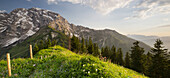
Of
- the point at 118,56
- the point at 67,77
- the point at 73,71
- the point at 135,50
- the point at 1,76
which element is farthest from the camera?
the point at 118,56

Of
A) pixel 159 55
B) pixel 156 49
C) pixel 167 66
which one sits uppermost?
pixel 156 49

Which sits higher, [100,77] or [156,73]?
[100,77]

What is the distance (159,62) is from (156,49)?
12.1 ft

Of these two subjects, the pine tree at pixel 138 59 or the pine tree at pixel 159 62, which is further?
the pine tree at pixel 138 59

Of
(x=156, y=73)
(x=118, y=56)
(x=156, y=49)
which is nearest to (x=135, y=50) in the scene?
(x=156, y=49)

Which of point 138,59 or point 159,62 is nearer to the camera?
point 159,62

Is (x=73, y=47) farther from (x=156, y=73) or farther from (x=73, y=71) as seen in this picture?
(x=73, y=71)

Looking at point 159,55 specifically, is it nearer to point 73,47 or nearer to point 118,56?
point 118,56

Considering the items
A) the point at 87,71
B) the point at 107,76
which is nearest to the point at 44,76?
the point at 87,71

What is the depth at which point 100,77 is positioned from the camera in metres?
3.87

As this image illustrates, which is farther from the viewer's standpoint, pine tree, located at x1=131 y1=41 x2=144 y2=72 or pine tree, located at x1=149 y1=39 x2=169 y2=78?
pine tree, located at x1=131 y1=41 x2=144 y2=72

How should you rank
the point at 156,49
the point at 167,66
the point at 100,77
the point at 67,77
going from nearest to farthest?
the point at 100,77, the point at 67,77, the point at 167,66, the point at 156,49

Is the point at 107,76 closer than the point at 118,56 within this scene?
Yes

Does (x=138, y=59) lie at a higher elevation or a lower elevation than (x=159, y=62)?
lower
